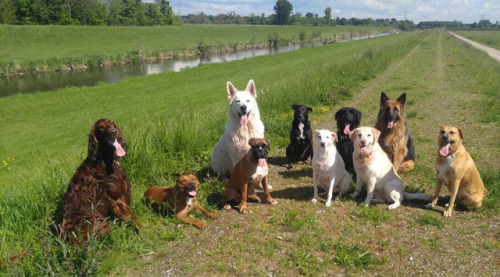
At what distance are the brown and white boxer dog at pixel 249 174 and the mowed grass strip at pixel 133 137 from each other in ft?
1.57

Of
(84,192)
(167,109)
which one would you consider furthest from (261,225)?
(167,109)

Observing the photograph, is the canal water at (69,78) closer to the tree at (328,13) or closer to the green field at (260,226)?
the green field at (260,226)

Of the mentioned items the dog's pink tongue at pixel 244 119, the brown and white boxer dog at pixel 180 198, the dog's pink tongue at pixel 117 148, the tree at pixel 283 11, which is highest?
the tree at pixel 283 11

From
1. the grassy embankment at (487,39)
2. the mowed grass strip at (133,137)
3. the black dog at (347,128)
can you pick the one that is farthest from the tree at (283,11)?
the black dog at (347,128)

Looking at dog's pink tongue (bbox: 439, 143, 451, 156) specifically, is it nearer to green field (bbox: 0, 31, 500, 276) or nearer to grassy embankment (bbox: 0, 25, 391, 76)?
green field (bbox: 0, 31, 500, 276)

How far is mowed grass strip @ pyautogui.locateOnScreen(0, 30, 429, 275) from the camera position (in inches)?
161

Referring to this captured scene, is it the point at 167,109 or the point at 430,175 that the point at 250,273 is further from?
the point at 167,109

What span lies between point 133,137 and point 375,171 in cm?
477

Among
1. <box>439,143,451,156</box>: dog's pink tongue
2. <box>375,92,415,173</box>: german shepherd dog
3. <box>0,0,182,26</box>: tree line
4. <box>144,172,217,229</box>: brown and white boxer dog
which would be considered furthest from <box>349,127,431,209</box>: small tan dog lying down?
<box>0,0,182,26</box>: tree line

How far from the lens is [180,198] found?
4805 millimetres

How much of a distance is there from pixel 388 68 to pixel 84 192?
27.3 meters

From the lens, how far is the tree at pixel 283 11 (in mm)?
164000

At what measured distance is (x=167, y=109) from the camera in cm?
1638

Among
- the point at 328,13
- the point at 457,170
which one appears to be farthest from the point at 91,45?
the point at 328,13
